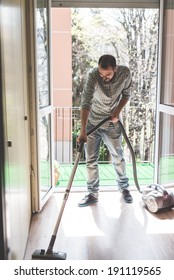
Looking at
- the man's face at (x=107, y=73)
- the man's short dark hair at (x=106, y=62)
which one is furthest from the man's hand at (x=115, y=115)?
the man's short dark hair at (x=106, y=62)

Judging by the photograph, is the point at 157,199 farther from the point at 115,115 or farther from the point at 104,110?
the point at 104,110

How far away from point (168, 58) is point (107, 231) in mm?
1911

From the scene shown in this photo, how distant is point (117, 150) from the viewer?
3508mm

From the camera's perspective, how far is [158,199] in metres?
3.27

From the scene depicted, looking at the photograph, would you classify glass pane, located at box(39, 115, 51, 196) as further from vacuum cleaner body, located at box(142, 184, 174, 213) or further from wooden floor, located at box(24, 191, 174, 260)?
vacuum cleaner body, located at box(142, 184, 174, 213)

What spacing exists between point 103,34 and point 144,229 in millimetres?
3344

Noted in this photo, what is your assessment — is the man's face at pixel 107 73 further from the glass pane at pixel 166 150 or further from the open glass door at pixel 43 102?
the glass pane at pixel 166 150

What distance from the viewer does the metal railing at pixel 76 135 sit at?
5406 mm

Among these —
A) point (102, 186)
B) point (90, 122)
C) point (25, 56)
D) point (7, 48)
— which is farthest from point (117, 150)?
point (7, 48)

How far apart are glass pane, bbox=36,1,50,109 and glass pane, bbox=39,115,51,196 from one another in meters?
0.19

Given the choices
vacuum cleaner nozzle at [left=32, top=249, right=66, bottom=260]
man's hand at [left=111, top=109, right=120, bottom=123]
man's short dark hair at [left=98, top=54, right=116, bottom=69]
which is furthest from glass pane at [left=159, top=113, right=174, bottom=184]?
vacuum cleaner nozzle at [left=32, top=249, right=66, bottom=260]

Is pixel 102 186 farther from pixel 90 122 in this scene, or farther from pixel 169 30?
pixel 169 30

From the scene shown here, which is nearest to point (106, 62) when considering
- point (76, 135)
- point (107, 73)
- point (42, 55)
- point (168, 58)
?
point (107, 73)

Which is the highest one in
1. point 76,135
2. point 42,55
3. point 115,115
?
point 42,55
